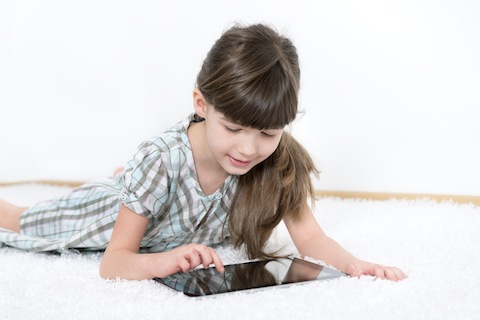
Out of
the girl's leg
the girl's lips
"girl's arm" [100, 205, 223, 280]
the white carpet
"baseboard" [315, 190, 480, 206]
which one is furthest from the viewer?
"baseboard" [315, 190, 480, 206]

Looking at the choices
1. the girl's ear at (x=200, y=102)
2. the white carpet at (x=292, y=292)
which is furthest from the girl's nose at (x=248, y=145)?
the white carpet at (x=292, y=292)

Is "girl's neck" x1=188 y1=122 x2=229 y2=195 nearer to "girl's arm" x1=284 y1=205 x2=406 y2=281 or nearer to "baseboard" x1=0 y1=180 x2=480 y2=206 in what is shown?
"girl's arm" x1=284 y1=205 x2=406 y2=281

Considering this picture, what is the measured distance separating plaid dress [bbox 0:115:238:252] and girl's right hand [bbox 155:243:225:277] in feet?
0.51

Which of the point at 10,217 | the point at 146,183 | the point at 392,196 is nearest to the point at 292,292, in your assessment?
the point at 146,183

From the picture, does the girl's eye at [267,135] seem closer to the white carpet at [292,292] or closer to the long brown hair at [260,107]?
the long brown hair at [260,107]

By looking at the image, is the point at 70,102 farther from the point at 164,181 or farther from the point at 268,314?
the point at 268,314

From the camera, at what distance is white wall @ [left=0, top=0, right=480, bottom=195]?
66.9 inches

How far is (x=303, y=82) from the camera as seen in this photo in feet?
6.06

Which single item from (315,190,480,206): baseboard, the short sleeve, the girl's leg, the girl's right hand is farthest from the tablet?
(315,190,480,206): baseboard

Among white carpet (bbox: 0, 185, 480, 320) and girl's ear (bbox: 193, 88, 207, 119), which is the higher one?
girl's ear (bbox: 193, 88, 207, 119)

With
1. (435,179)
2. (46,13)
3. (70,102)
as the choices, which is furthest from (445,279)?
(46,13)

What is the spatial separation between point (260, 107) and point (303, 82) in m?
0.93

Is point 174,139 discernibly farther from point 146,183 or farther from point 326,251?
point 326,251

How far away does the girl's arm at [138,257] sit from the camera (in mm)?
895
